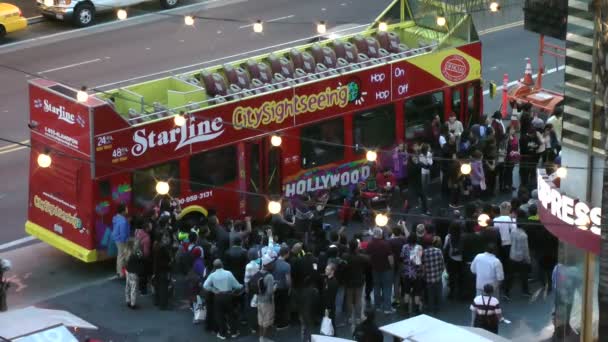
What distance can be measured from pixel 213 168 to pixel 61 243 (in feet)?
10.3

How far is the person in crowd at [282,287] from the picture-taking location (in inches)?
914

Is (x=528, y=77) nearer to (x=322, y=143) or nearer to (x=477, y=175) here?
(x=477, y=175)

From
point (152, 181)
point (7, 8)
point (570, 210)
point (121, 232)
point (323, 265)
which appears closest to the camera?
point (570, 210)

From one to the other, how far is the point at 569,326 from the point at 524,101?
39.4 feet

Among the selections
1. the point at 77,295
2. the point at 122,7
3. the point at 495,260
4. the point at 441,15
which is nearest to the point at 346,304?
the point at 495,260

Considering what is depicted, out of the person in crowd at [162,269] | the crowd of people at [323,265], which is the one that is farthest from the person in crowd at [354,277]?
the person in crowd at [162,269]

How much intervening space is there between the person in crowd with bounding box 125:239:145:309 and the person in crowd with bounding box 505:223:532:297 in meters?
6.16

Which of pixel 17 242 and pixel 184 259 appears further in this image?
pixel 17 242

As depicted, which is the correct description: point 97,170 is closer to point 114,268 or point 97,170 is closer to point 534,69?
point 114,268

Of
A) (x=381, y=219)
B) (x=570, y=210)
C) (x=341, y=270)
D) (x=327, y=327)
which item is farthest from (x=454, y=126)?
(x=570, y=210)

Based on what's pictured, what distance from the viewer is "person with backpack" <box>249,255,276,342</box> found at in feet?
75.2

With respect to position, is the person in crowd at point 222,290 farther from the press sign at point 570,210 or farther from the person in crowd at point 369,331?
the press sign at point 570,210

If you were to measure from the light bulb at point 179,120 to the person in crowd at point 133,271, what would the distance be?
2.48 meters

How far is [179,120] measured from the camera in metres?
25.9
